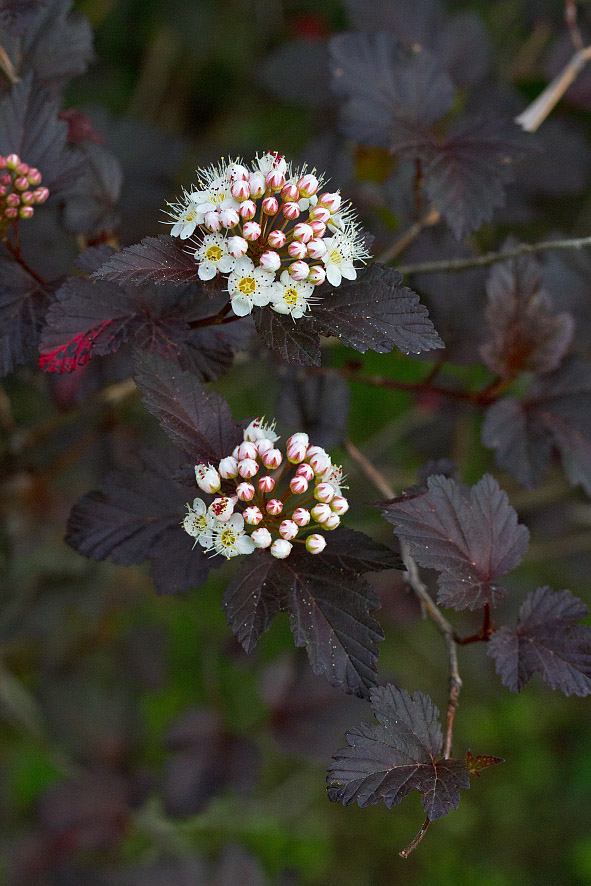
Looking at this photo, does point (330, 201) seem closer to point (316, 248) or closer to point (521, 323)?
point (316, 248)

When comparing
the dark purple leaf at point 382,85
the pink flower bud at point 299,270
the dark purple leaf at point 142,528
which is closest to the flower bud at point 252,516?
the dark purple leaf at point 142,528

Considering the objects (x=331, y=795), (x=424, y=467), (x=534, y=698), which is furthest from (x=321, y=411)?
(x=534, y=698)

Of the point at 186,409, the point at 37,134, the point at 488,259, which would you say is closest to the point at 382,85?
the point at 488,259

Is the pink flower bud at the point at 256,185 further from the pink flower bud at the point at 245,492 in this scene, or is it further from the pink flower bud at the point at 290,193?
the pink flower bud at the point at 245,492

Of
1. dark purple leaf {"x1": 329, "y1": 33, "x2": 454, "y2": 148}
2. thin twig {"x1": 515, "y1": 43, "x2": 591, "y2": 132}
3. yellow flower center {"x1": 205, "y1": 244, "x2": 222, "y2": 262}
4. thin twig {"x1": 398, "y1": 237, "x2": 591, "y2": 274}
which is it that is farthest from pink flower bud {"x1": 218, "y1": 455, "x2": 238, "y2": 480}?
thin twig {"x1": 515, "y1": 43, "x2": 591, "y2": 132}

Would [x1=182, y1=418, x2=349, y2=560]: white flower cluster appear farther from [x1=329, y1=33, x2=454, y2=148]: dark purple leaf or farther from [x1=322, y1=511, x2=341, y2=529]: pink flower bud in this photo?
[x1=329, y1=33, x2=454, y2=148]: dark purple leaf

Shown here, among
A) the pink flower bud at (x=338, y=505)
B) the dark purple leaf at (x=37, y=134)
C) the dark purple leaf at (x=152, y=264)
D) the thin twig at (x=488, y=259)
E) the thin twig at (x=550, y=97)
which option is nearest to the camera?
the dark purple leaf at (x=152, y=264)
